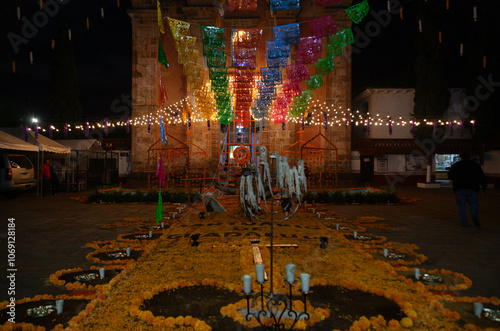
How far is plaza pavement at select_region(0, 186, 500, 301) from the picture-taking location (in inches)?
169

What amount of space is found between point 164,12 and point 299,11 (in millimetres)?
8174

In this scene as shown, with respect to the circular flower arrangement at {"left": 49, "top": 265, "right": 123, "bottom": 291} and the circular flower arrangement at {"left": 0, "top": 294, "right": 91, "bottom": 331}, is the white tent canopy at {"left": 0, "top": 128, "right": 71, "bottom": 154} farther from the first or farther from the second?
the circular flower arrangement at {"left": 0, "top": 294, "right": 91, "bottom": 331}

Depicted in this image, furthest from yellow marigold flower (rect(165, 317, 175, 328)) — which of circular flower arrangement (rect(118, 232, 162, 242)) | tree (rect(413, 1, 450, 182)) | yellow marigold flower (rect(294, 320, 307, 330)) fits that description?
tree (rect(413, 1, 450, 182))

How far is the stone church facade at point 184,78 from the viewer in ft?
62.1

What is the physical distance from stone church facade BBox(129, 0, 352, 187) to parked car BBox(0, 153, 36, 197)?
526cm

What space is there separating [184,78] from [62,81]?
13.9 metres

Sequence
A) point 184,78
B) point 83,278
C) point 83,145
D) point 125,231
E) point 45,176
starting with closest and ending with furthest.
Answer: point 83,278
point 125,231
point 45,176
point 83,145
point 184,78

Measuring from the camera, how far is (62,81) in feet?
88.6

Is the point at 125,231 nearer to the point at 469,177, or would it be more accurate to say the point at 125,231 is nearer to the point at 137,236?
the point at 137,236

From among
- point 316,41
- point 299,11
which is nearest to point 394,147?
point 299,11

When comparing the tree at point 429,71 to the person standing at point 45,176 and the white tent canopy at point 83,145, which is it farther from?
the person standing at point 45,176

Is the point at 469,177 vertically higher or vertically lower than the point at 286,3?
lower

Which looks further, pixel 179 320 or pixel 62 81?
pixel 62 81

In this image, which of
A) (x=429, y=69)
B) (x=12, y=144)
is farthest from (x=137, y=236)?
(x=429, y=69)
